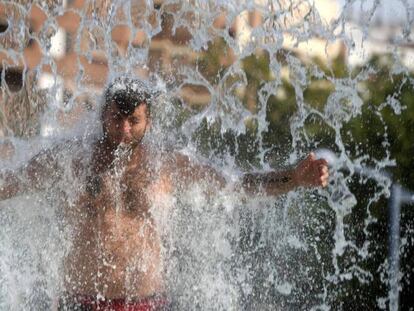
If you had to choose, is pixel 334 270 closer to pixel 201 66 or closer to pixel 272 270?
pixel 272 270

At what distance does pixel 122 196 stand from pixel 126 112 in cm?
43

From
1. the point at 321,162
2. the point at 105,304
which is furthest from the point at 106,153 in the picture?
the point at 321,162

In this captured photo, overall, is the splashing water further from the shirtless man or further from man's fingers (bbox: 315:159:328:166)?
man's fingers (bbox: 315:159:328:166)

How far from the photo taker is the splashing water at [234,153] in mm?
4027

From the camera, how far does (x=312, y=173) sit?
365 cm

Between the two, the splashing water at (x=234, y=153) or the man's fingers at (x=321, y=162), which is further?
the splashing water at (x=234, y=153)

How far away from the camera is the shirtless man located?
3.61 meters

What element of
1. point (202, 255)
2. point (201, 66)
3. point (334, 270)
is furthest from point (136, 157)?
point (201, 66)

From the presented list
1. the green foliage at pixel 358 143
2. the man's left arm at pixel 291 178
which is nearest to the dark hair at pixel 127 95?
the man's left arm at pixel 291 178

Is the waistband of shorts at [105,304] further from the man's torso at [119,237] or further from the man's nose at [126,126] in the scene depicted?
the man's nose at [126,126]

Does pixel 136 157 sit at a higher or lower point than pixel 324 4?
lower

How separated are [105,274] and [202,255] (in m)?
0.97

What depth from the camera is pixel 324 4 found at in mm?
13859

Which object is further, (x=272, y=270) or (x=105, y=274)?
(x=272, y=270)
